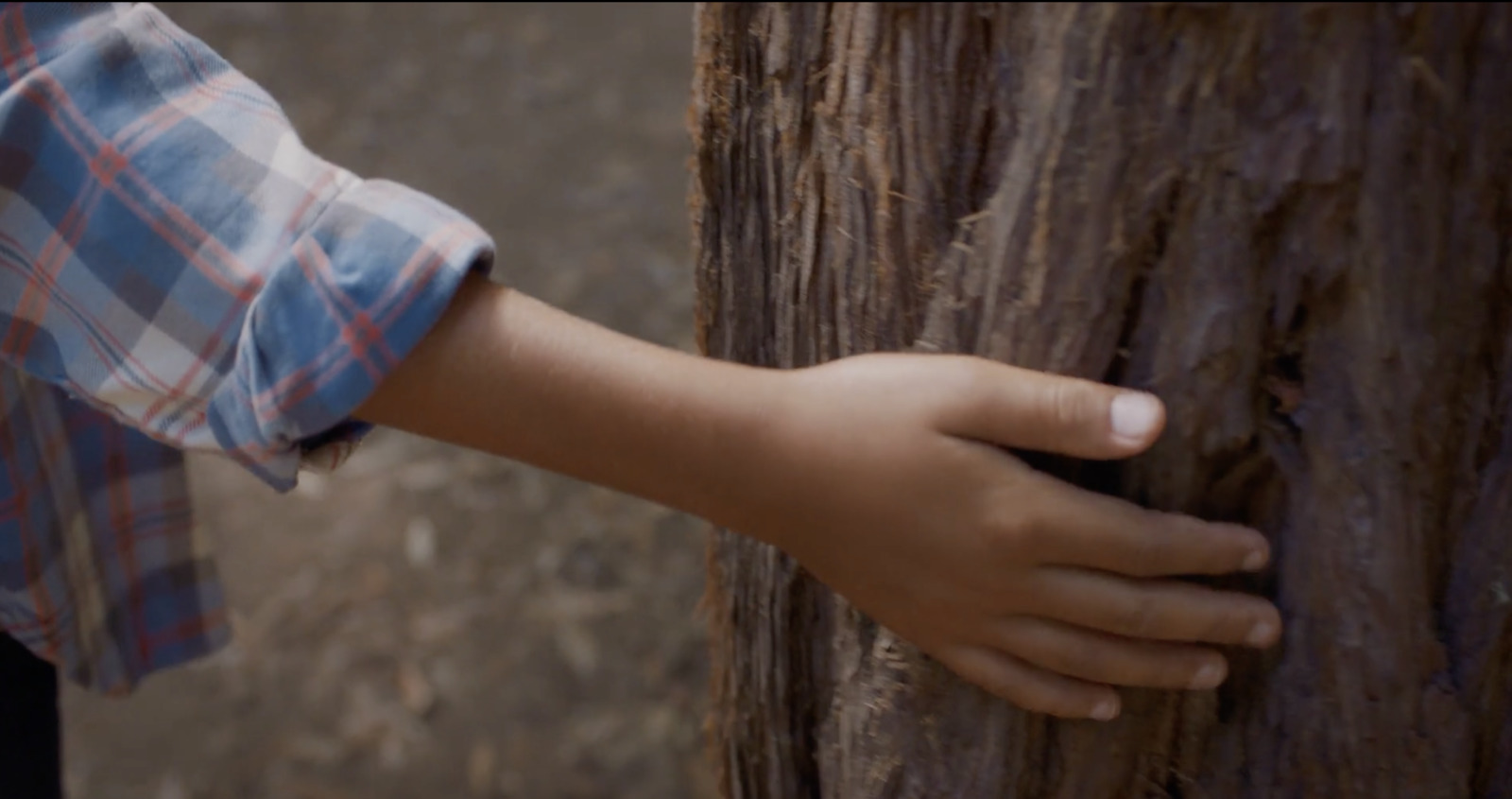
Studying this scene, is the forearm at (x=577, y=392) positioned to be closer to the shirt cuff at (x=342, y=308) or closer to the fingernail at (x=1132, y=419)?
the shirt cuff at (x=342, y=308)

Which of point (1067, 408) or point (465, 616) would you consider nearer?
point (1067, 408)

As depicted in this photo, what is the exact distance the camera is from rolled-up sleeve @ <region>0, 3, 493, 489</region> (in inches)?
33.5

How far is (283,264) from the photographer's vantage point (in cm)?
86

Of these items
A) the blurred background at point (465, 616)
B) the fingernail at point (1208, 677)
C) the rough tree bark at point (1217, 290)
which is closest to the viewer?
the rough tree bark at point (1217, 290)

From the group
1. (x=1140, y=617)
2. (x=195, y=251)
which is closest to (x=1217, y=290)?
(x=1140, y=617)

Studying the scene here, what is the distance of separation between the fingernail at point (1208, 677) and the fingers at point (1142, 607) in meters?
0.03

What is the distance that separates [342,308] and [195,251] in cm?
12

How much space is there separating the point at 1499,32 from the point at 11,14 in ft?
2.97

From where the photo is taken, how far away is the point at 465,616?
2871mm

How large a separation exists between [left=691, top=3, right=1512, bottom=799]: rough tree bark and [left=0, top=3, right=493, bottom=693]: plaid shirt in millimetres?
298

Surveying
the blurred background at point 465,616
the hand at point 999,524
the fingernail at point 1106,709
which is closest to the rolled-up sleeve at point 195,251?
the hand at point 999,524

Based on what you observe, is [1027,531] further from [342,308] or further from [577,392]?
[342,308]

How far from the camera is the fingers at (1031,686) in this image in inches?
35.9

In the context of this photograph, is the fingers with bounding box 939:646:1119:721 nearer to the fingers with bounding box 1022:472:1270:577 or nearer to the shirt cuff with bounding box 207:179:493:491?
the fingers with bounding box 1022:472:1270:577
